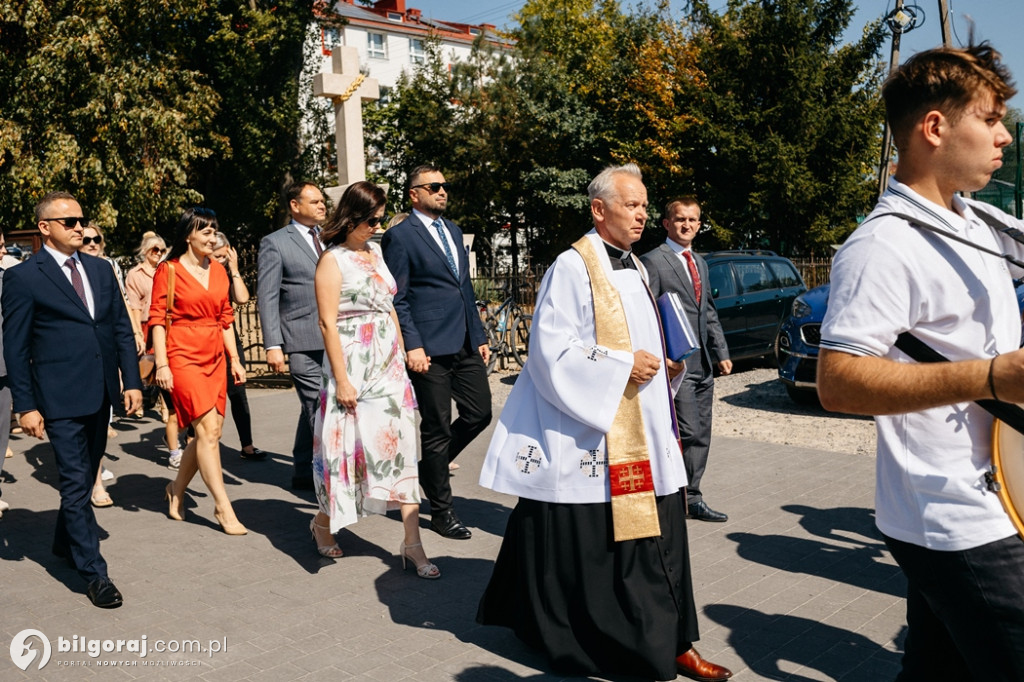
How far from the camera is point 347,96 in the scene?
535 inches

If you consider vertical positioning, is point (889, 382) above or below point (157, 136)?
below

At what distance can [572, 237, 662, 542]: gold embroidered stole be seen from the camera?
3707 millimetres

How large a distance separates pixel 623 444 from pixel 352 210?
222 centimetres

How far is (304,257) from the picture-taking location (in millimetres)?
6867

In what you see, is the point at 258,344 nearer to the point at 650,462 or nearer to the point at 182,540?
the point at 182,540

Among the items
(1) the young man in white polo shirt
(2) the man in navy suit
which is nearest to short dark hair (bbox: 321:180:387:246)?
(2) the man in navy suit

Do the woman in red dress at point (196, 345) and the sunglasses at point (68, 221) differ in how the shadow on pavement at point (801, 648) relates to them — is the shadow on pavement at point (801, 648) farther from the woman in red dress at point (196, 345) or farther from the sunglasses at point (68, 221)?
the sunglasses at point (68, 221)

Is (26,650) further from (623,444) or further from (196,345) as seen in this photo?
(623,444)

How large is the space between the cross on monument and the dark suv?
5393 millimetres

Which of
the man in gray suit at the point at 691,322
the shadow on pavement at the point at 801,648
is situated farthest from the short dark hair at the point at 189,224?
the shadow on pavement at the point at 801,648

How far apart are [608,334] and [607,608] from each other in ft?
3.55

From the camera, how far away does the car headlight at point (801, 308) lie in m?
10.1

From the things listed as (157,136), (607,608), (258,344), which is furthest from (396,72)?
(607,608)

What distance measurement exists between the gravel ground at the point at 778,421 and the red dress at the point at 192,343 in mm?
4962
